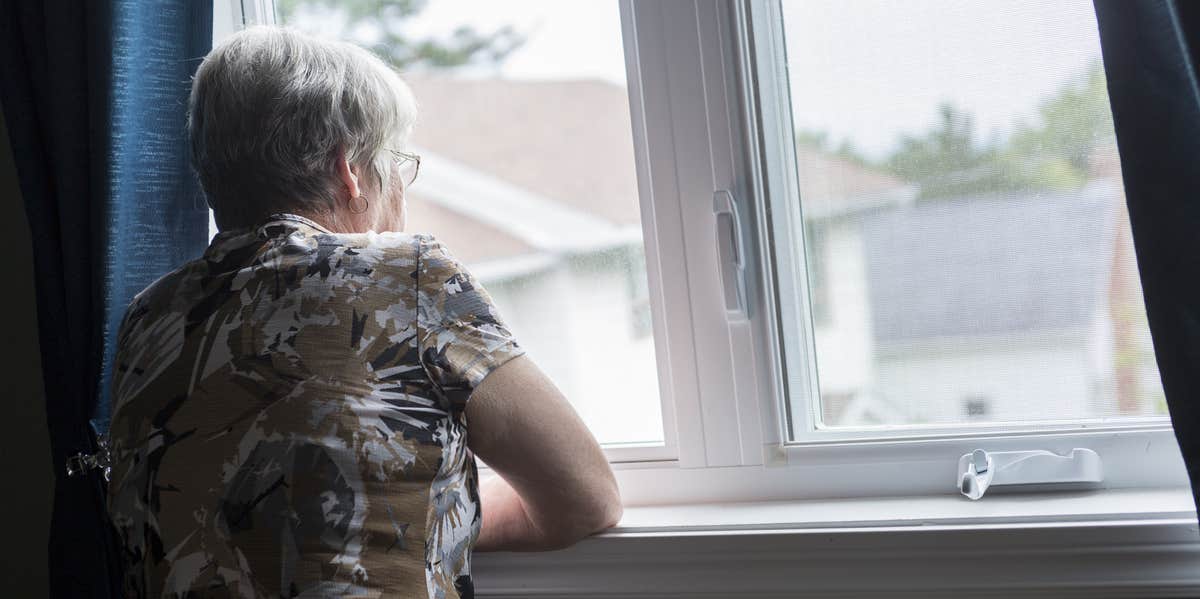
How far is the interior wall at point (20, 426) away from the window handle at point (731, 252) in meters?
1.21

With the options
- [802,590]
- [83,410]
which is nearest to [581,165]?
[802,590]

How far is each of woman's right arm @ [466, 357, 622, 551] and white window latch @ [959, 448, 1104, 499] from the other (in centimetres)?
49

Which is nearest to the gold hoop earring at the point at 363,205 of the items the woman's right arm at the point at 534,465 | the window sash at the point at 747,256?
the woman's right arm at the point at 534,465

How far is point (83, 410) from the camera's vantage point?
1.46 m

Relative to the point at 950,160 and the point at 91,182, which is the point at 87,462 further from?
the point at 950,160

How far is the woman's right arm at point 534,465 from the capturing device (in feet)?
3.70

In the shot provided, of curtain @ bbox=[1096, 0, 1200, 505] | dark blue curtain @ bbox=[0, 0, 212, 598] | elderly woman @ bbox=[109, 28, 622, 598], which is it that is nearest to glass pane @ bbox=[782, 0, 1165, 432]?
curtain @ bbox=[1096, 0, 1200, 505]

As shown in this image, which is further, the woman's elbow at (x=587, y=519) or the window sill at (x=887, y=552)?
the woman's elbow at (x=587, y=519)

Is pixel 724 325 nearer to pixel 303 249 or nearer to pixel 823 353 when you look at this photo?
pixel 823 353

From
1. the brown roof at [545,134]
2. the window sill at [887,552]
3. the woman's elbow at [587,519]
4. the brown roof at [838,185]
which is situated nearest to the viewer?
the window sill at [887,552]

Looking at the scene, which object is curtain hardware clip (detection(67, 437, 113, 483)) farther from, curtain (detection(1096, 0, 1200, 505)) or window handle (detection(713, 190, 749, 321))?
curtain (detection(1096, 0, 1200, 505))

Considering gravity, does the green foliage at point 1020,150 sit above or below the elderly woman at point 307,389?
above

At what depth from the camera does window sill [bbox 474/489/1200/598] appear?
3.79 ft

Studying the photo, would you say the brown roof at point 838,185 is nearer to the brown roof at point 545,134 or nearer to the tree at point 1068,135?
the tree at point 1068,135
